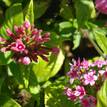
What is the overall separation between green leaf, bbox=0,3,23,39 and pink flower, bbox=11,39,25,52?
0.45 feet

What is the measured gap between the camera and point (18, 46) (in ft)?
5.52

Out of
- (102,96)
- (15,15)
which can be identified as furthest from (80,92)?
(15,15)

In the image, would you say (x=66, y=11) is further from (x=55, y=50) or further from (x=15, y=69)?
(x=15, y=69)

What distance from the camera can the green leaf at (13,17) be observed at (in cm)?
183

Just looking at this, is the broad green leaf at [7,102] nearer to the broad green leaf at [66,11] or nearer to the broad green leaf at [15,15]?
the broad green leaf at [15,15]

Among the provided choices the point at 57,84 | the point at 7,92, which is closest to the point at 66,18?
the point at 57,84

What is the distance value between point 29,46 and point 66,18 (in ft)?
1.58

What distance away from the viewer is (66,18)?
2174mm

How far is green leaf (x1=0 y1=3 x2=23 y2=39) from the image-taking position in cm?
183

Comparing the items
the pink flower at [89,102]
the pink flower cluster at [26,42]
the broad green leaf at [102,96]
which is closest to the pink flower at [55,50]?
the pink flower cluster at [26,42]

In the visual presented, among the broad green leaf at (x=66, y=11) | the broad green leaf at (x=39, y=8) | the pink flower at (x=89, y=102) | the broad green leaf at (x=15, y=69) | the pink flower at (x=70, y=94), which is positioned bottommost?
the pink flower at (x=89, y=102)

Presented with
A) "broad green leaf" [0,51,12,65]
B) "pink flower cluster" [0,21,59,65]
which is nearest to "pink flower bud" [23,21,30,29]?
A: "pink flower cluster" [0,21,59,65]

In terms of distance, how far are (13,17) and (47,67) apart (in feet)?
1.06

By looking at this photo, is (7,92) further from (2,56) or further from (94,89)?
(94,89)
